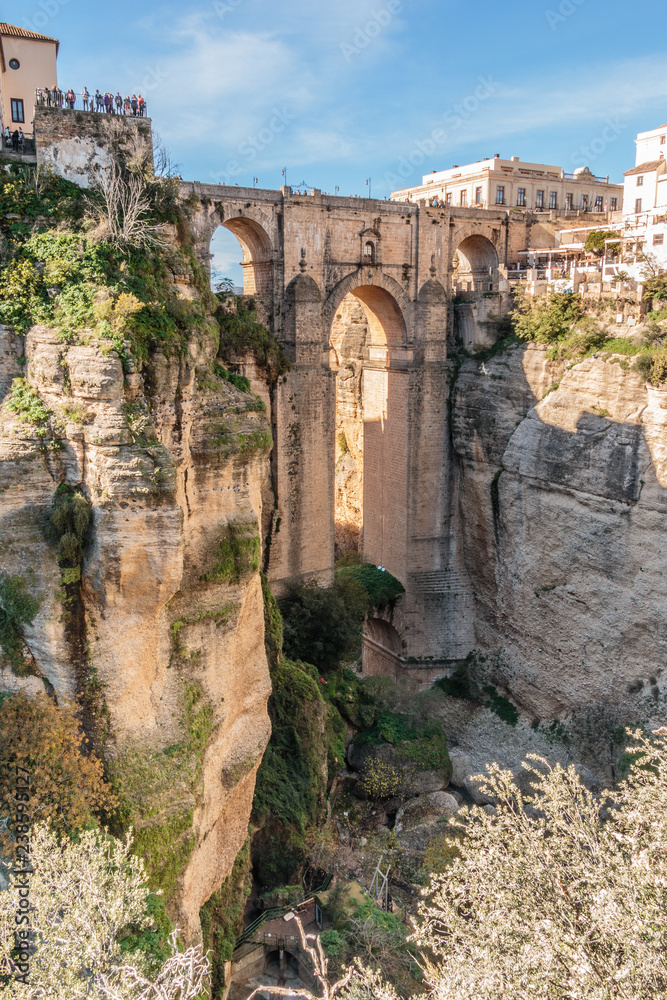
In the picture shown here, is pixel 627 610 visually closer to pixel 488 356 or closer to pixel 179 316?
pixel 488 356

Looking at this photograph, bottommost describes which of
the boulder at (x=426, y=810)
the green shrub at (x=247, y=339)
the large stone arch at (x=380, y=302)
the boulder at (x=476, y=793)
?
the boulder at (x=476, y=793)

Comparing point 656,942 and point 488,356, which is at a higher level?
point 488,356

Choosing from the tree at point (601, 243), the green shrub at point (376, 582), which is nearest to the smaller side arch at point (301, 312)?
the green shrub at point (376, 582)

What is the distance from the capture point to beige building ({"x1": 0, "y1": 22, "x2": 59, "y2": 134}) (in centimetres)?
2139

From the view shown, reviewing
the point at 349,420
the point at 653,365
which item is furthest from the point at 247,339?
the point at 349,420

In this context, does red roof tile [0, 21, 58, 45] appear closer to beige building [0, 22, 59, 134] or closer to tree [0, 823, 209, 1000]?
beige building [0, 22, 59, 134]

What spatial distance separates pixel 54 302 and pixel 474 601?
714 inches

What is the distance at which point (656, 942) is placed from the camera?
23.1 ft

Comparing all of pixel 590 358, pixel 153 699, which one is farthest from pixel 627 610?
pixel 153 699

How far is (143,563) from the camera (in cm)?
962

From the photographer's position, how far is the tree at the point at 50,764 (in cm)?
890

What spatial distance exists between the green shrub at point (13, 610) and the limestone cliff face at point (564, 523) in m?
14.0

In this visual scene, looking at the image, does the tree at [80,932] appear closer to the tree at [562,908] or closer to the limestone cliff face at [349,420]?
the tree at [562,908]

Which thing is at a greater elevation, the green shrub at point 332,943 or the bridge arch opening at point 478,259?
the bridge arch opening at point 478,259
